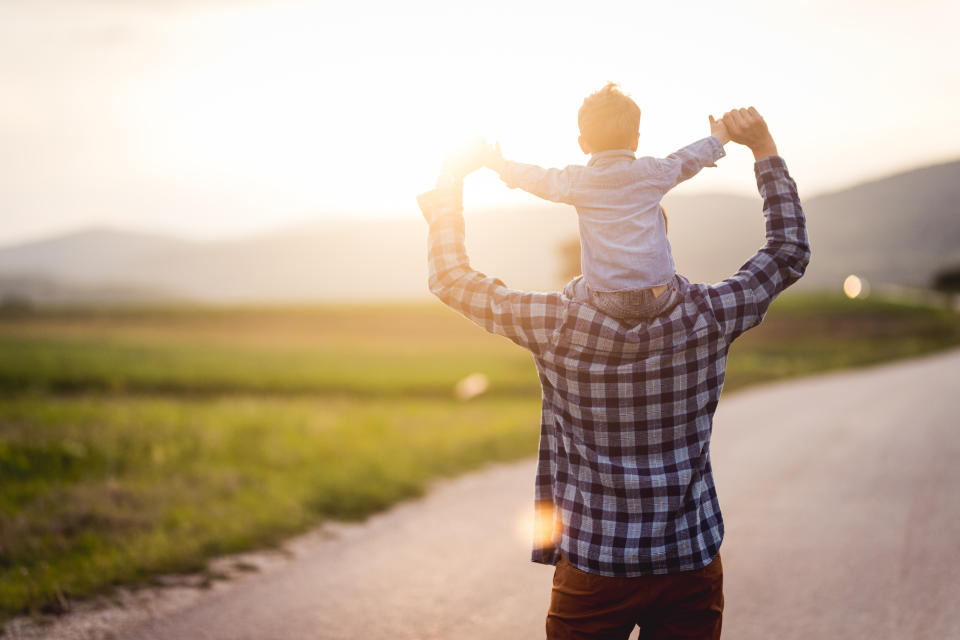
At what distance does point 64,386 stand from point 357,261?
15639 cm

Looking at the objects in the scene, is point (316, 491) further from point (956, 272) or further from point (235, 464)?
point (956, 272)

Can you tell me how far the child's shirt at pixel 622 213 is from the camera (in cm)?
189

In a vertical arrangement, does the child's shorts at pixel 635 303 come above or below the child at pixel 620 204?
below

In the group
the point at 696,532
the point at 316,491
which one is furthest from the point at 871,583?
the point at 316,491

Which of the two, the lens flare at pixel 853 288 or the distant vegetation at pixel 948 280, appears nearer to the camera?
the lens flare at pixel 853 288

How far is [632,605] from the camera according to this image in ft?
6.64

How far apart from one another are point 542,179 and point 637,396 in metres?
0.62

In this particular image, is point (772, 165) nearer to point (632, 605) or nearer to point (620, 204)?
point (620, 204)

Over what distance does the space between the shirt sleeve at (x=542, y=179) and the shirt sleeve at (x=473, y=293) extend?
185 millimetres

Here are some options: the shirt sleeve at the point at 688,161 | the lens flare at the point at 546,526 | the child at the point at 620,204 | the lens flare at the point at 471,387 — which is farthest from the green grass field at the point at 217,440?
the shirt sleeve at the point at 688,161

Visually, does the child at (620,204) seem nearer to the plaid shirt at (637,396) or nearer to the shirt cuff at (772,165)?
the plaid shirt at (637,396)

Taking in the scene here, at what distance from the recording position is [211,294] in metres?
178

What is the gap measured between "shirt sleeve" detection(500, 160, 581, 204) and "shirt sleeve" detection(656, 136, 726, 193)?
0.22 m

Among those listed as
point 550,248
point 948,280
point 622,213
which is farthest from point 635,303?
point 948,280
